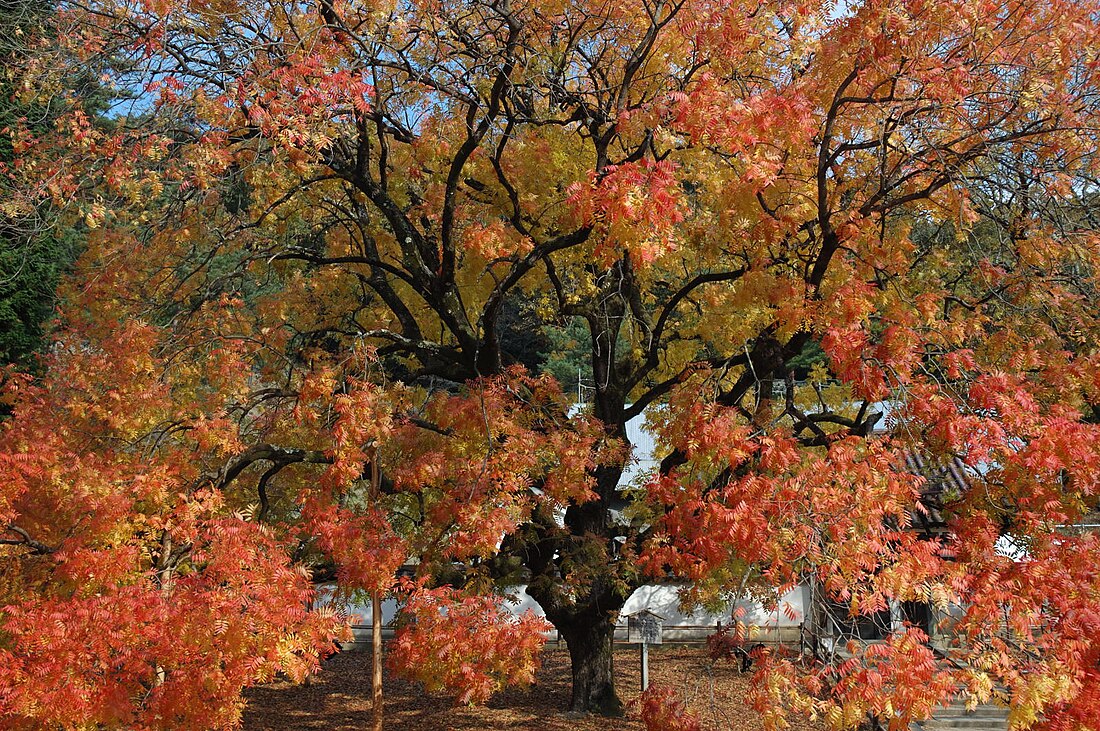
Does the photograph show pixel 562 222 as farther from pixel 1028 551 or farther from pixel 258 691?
pixel 258 691

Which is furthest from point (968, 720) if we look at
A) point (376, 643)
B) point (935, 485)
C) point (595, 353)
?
point (376, 643)

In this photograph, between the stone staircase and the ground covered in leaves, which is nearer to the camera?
the ground covered in leaves

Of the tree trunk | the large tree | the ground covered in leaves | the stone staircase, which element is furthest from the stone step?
the large tree

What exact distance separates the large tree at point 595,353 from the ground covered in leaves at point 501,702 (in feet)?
3.10

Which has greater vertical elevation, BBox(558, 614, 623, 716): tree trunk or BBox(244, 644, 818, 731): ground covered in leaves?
BBox(558, 614, 623, 716): tree trunk

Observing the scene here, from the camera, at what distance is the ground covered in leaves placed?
983 cm

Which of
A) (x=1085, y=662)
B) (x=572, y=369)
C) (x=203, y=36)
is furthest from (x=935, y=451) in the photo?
(x=572, y=369)

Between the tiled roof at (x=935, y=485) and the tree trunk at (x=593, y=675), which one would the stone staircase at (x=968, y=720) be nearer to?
the tiled roof at (x=935, y=485)

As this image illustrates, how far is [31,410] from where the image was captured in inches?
293

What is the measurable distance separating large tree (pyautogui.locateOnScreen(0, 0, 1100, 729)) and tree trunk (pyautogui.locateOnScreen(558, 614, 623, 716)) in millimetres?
40

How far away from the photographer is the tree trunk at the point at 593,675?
957 cm

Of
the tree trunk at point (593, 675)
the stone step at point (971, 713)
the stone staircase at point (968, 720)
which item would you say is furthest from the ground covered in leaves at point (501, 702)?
the stone step at point (971, 713)

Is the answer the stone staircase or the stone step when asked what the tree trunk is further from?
the stone step

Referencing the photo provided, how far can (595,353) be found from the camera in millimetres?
9586
